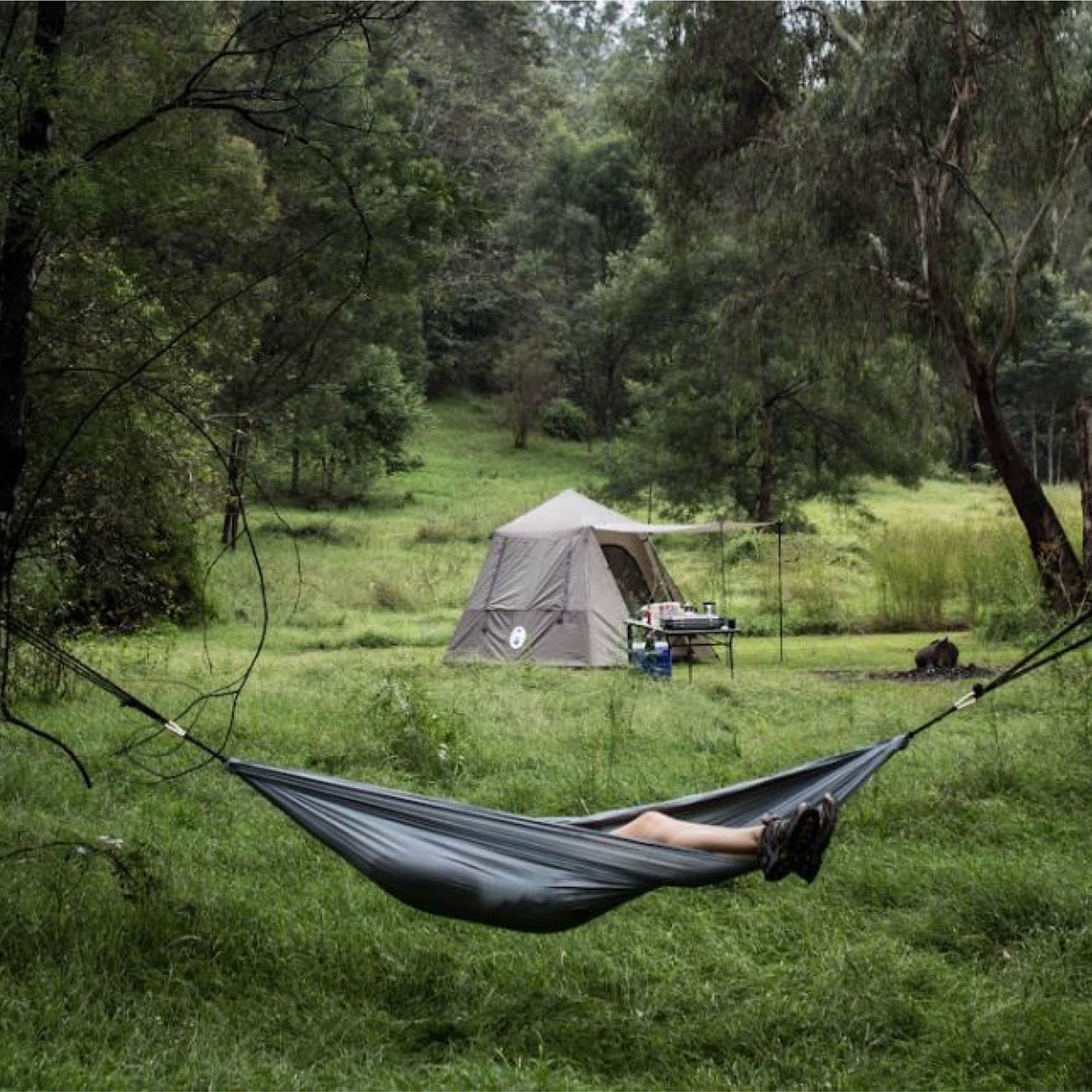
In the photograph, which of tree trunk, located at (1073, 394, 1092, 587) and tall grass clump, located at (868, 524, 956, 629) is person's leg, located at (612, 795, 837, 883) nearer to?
tree trunk, located at (1073, 394, 1092, 587)

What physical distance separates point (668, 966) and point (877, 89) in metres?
7.37

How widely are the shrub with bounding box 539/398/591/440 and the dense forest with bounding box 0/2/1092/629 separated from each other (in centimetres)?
358

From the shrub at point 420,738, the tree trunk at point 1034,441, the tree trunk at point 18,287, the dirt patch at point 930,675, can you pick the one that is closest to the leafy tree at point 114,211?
the tree trunk at point 18,287

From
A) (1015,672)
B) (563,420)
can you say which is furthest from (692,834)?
(563,420)

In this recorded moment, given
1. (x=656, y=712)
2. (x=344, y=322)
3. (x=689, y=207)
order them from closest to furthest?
(x=656, y=712) < (x=689, y=207) < (x=344, y=322)

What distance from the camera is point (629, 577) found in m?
10.7

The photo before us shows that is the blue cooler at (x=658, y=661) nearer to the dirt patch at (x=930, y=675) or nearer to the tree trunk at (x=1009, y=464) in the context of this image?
the dirt patch at (x=930, y=675)

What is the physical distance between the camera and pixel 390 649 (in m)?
10.4

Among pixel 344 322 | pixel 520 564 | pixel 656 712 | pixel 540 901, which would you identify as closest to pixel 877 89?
pixel 520 564

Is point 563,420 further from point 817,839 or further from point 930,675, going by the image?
point 817,839

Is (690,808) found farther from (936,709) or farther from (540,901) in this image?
(936,709)

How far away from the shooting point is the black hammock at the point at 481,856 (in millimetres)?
2719

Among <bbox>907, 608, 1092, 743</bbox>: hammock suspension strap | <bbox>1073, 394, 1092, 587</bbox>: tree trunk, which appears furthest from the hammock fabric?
<bbox>1073, 394, 1092, 587</bbox>: tree trunk

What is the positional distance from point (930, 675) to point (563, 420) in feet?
64.6
